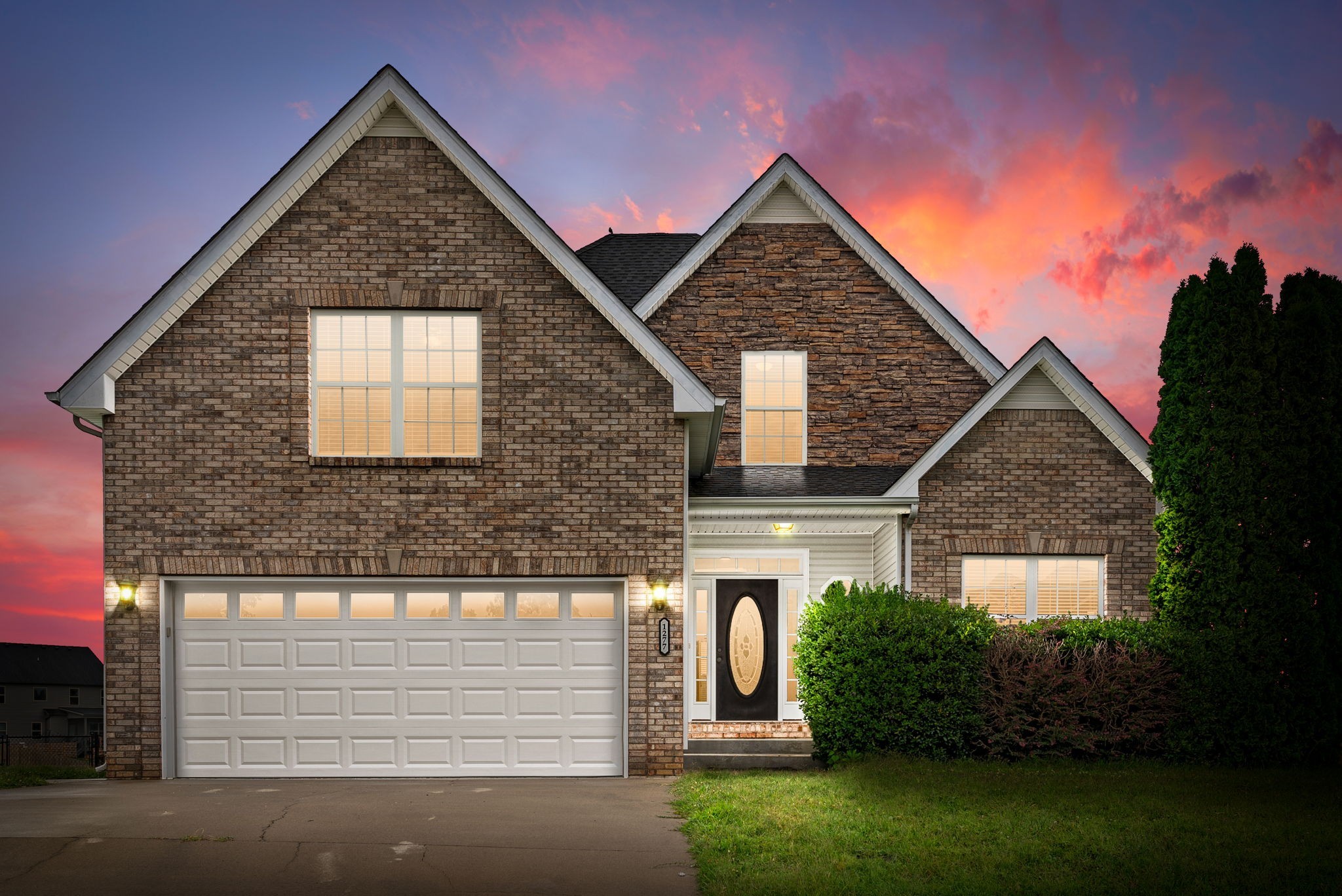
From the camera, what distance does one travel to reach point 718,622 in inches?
663

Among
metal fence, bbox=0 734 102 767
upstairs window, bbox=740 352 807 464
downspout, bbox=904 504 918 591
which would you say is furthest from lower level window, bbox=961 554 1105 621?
metal fence, bbox=0 734 102 767

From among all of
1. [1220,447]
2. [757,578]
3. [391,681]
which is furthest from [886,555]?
[391,681]

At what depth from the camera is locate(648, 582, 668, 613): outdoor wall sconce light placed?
13070 millimetres

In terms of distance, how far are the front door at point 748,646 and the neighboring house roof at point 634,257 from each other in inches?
201

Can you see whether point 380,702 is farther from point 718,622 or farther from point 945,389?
point 945,389

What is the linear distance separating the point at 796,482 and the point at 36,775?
11042 mm

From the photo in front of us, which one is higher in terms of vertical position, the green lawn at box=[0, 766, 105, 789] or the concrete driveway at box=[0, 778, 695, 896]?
the concrete driveway at box=[0, 778, 695, 896]

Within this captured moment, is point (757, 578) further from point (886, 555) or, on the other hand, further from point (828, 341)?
point (828, 341)

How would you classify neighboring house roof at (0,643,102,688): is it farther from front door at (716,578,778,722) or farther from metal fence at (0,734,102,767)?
front door at (716,578,778,722)

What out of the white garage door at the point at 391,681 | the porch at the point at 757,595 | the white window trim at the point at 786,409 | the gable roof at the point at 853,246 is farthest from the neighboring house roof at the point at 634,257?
the white garage door at the point at 391,681

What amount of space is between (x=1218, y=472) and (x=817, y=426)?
6.26m

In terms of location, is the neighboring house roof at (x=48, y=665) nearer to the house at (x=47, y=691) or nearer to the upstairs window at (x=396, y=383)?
the house at (x=47, y=691)

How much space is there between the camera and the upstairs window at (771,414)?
699 inches

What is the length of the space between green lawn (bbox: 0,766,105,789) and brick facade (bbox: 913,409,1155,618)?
11.9m
